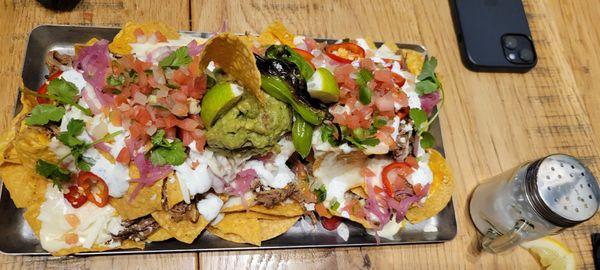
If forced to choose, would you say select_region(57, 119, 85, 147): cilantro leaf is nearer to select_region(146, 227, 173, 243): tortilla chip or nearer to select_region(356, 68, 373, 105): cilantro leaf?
select_region(146, 227, 173, 243): tortilla chip

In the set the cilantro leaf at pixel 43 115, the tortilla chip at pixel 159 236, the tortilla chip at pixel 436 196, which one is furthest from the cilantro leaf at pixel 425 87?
the cilantro leaf at pixel 43 115

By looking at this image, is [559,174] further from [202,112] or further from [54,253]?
[54,253]

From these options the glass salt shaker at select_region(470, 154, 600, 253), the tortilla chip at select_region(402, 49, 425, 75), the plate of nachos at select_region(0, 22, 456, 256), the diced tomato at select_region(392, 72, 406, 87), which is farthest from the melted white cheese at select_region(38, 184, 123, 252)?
the glass salt shaker at select_region(470, 154, 600, 253)

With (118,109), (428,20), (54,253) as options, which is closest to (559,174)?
(428,20)

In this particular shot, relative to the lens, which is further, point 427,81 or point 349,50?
point 349,50

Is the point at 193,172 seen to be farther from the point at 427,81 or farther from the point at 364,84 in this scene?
the point at 427,81

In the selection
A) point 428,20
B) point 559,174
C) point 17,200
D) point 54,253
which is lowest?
point 54,253

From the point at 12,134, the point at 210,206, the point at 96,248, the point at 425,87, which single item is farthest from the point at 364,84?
the point at 12,134
